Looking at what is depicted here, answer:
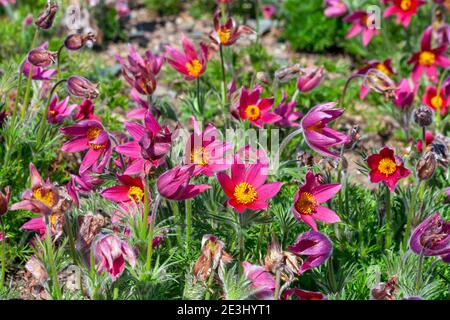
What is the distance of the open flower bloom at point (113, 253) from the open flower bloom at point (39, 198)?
0.17m

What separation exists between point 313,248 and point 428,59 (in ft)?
5.88

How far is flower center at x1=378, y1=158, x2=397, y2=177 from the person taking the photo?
2680mm

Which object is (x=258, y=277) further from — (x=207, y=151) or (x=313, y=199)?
(x=207, y=151)

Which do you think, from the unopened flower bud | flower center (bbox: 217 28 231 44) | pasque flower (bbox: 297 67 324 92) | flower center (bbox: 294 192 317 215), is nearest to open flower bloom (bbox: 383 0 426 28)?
pasque flower (bbox: 297 67 324 92)

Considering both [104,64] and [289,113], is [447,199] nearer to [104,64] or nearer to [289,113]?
[289,113]

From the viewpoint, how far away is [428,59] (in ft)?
12.6

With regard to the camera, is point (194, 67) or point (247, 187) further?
point (194, 67)

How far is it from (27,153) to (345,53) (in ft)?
7.51

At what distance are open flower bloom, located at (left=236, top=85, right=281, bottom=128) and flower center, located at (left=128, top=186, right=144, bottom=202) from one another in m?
0.68

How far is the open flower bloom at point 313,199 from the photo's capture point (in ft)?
8.09

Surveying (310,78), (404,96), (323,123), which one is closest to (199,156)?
(323,123)

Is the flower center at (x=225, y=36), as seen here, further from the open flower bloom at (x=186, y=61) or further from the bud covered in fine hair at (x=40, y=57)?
the bud covered in fine hair at (x=40, y=57)

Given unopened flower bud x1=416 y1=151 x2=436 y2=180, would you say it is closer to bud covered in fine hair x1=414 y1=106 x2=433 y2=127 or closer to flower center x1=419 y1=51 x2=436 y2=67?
bud covered in fine hair x1=414 y1=106 x2=433 y2=127
